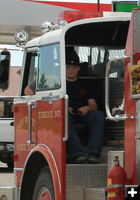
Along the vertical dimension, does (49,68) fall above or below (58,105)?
above

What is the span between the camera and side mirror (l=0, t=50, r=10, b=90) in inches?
360

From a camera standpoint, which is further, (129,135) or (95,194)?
(95,194)

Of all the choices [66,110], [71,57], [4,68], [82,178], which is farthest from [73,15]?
[82,178]

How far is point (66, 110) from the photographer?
7.53 m

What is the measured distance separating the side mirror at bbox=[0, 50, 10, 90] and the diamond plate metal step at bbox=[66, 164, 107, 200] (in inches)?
76.0

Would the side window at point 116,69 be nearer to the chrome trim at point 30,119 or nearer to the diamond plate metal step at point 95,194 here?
the chrome trim at point 30,119

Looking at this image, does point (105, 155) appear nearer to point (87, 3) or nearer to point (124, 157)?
point (124, 157)

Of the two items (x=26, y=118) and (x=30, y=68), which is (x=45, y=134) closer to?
(x=26, y=118)

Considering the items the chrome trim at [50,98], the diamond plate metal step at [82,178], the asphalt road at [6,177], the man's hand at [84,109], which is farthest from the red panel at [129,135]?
the asphalt road at [6,177]

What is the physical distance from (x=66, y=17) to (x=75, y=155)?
156cm

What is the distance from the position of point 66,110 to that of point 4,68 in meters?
1.90

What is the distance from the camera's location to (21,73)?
940 cm

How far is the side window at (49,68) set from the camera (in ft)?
26.4

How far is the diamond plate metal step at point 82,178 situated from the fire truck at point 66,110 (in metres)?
0.01
